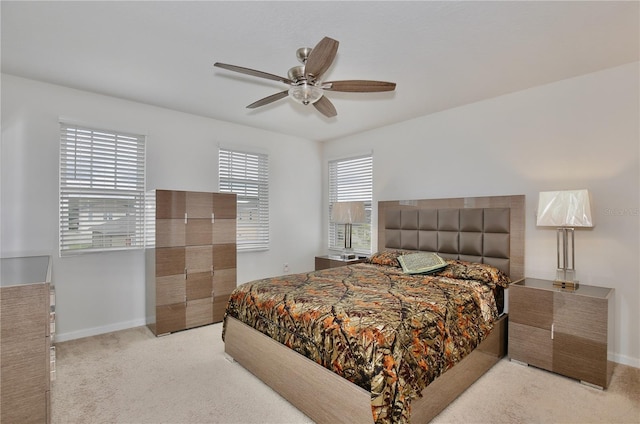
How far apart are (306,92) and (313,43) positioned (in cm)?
48

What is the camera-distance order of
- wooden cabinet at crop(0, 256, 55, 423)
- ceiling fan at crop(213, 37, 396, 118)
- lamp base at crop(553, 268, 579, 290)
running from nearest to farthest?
1. wooden cabinet at crop(0, 256, 55, 423)
2. ceiling fan at crop(213, 37, 396, 118)
3. lamp base at crop(553, 268, 579, 290)

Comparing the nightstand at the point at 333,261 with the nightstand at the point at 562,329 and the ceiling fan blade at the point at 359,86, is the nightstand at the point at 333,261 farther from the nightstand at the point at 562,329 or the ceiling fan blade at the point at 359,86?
the ceiling fan blade at the point at 359,86

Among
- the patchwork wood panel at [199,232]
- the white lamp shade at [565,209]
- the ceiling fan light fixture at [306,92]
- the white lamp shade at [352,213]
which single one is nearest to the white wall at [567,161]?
the white lamp shade at [565,209]

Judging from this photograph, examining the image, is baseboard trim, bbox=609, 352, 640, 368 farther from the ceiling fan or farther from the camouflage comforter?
the ceiling fan

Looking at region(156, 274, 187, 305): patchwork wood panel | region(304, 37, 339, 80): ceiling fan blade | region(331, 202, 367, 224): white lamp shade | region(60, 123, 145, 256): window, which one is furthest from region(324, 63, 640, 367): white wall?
region(60, 123, 145, 256): window

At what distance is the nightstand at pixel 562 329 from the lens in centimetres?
243

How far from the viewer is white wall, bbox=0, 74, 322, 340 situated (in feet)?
10.1

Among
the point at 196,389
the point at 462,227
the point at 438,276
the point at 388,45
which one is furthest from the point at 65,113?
the point at 462,227

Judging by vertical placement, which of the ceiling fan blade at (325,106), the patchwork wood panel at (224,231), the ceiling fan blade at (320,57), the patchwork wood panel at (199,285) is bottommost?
the patchwork wood panel at (199,285)

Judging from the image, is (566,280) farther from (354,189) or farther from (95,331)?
(95,331)

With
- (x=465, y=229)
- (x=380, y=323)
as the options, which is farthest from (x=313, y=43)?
(x=465, y=229)

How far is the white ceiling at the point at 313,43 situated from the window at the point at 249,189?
124 cm

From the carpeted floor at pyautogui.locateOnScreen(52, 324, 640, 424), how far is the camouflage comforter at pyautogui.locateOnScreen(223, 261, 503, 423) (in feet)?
1.36

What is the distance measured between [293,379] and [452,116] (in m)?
3.46
